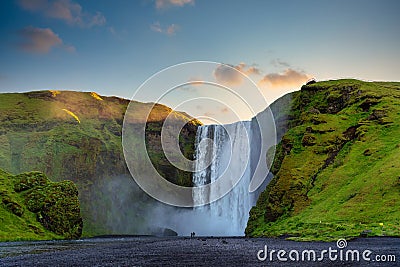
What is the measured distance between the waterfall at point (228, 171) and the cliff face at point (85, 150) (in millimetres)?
15380

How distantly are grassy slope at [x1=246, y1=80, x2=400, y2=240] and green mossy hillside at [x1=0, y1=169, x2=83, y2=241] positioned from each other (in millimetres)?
46335

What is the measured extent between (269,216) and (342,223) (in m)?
24.2

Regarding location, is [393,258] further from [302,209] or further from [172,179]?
[172,179]

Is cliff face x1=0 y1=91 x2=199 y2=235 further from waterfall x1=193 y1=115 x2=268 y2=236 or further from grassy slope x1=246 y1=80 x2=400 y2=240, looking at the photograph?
grassy slope x1=246 y1=80 x2=400 y2=240

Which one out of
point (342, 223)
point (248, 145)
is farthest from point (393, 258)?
point (248, 145)

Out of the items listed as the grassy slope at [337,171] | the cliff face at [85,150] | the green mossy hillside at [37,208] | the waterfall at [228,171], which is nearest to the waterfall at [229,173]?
the waterfall at [228,171]

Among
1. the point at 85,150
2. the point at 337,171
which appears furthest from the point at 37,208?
the point at 337,171

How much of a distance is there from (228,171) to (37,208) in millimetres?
51273

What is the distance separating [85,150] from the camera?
150 metres

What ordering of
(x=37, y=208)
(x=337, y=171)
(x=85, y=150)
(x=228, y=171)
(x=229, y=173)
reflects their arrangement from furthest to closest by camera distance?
1. (x=85, y=150)
2. (x=228, y=171)
3. (x=229, y=173)
4. (x=37, y=208)
5. (x=337, y=171)

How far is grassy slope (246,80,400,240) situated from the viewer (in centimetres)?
5997

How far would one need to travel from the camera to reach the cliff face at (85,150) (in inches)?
5591

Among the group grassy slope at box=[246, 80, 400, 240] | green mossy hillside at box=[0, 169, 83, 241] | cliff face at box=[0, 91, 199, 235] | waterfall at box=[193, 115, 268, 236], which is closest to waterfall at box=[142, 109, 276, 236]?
waterfall at box=[193, 115, 268, 236]

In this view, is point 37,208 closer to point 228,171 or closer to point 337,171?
point 228,171
